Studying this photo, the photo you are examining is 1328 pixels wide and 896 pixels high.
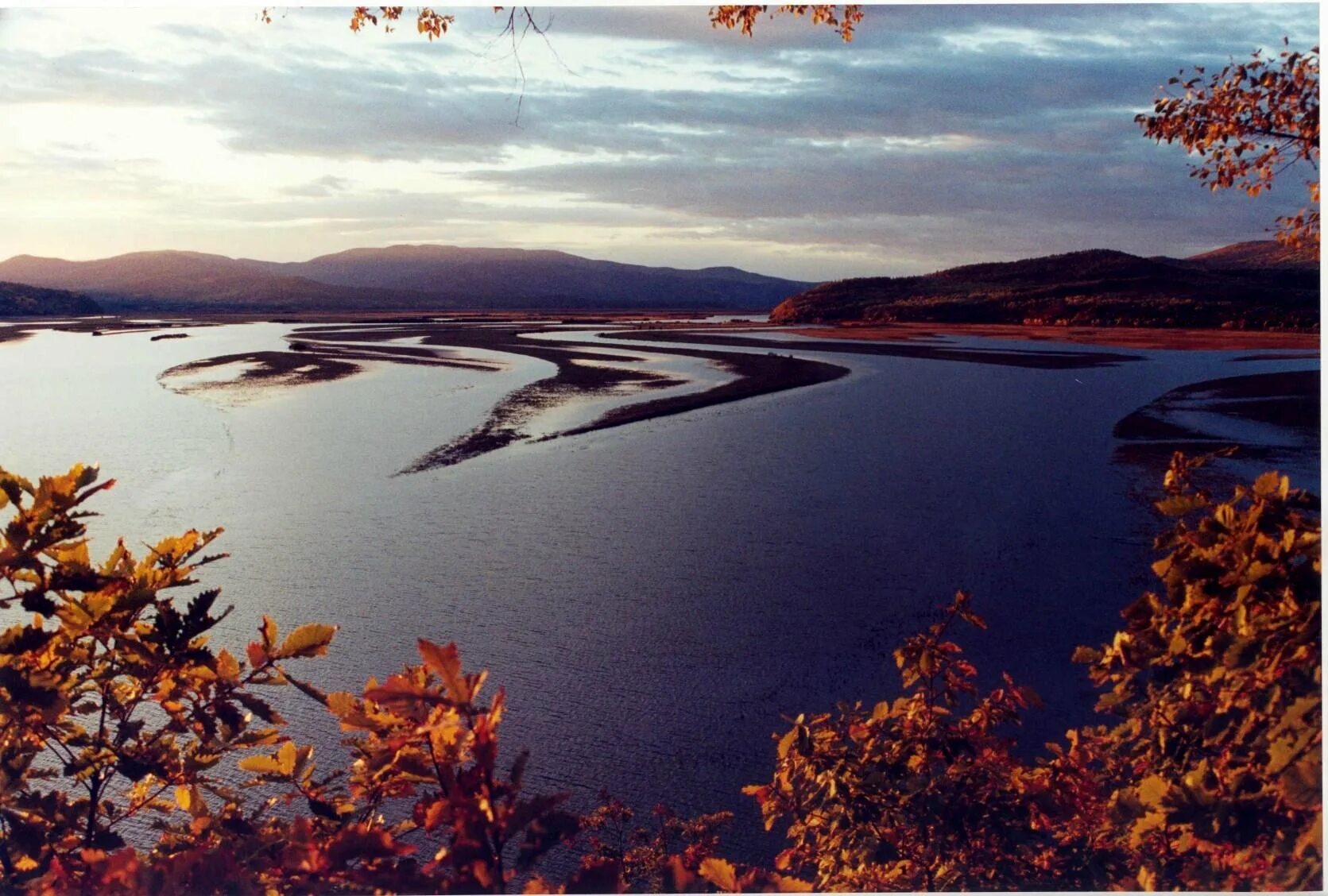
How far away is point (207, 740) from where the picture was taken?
2.23m

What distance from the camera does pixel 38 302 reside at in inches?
1592

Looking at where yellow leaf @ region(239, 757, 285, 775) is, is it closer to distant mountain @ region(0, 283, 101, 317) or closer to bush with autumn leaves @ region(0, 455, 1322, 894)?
bush with autumn leaves @ region(0, 455, 1322, 894)

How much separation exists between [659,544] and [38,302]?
43129 mm

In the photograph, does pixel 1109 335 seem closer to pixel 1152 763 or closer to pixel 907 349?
pixel 907 349

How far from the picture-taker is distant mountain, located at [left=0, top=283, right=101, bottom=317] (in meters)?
37.0

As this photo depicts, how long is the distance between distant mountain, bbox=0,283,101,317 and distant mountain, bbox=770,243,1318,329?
1424 inches

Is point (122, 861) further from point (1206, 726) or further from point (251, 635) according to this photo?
point (251, 635)

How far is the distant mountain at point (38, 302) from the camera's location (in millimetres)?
36969

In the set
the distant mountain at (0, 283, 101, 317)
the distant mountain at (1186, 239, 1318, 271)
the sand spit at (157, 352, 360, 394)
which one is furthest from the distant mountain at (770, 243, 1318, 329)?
the distant mountain at (0, 283, 101, 317)

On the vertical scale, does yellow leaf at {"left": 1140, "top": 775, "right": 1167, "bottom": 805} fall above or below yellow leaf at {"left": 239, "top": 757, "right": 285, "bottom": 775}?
below

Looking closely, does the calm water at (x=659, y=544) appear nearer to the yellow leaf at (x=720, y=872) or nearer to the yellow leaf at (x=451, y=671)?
the yellow leaf at (x=720, y=872)

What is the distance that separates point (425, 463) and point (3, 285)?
116 feet

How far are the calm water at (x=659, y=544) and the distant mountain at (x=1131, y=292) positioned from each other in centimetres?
224

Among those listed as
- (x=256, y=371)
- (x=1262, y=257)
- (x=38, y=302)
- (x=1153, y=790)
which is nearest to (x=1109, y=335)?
(x=1262, y=257)
